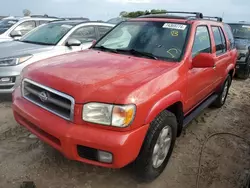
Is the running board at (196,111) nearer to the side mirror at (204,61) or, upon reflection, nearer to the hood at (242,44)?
the side mirror at (204,61)

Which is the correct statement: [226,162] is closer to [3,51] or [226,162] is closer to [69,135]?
[69,135]

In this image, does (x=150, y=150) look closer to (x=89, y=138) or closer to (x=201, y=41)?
(x=89, y=138)

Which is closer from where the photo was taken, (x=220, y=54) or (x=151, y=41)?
(x=151, y=41)

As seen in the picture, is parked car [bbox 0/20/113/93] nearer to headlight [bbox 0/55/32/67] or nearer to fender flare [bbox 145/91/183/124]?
headlight [bbox 0/55/32/67]

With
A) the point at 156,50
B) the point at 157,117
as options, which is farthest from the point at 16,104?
the point at 156,50

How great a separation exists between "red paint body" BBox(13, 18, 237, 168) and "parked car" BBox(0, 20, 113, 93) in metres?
1.83

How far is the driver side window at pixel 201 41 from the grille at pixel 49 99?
178 centimetres

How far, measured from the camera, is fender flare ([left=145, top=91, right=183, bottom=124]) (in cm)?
221

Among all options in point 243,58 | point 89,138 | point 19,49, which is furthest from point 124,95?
point 243,58

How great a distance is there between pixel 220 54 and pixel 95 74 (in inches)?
104

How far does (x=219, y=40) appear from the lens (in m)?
4.19

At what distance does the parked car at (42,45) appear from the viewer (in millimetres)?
4363

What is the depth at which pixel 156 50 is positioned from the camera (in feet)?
9.97

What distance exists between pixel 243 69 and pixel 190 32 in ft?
17.5
